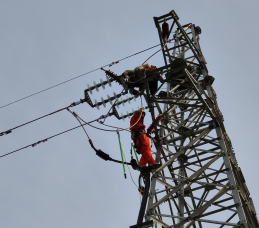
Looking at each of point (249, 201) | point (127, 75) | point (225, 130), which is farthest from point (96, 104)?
point (249, 201)

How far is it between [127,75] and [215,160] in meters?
3.62

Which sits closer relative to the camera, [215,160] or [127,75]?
[215,160]

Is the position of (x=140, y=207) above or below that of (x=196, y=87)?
below

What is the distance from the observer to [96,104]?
1413cm

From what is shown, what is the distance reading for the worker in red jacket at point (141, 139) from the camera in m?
12.4

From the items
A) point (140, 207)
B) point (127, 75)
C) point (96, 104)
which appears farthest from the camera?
point (96, 104)

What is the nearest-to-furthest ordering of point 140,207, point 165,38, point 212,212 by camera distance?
point 212,212
point 140,207
point 165,38

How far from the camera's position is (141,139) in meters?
13.1

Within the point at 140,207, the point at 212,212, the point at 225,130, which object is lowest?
the point at 212,212

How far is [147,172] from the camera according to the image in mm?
11938

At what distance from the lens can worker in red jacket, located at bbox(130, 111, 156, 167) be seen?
12.4m

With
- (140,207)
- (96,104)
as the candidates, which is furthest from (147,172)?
(96,104)

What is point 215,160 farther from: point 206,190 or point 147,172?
point 147,172

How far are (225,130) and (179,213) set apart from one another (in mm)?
2877
